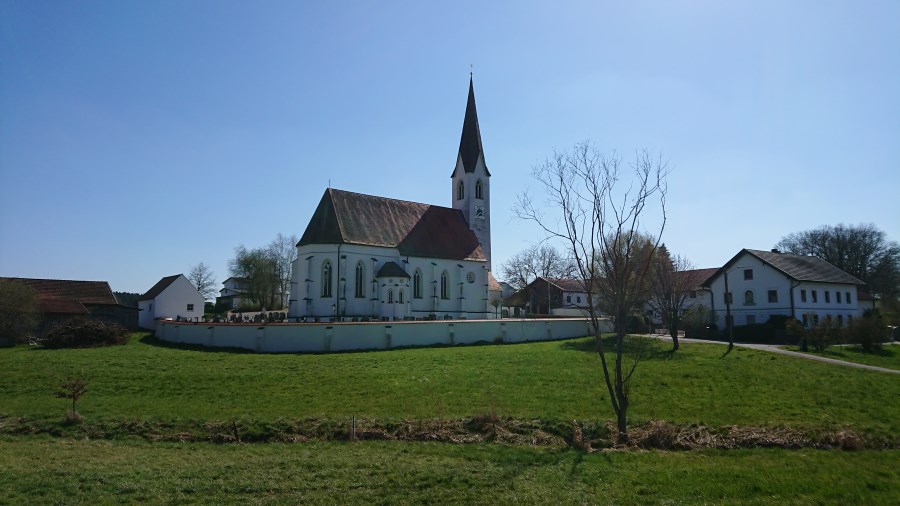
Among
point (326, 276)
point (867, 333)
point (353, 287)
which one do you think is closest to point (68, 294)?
point (326, 276)

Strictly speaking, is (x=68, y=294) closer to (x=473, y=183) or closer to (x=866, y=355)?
(x=473, y=183)

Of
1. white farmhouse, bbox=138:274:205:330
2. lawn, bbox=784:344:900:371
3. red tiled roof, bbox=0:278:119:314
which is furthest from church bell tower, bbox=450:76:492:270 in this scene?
red tiled roof, bbox=0:278:119:314

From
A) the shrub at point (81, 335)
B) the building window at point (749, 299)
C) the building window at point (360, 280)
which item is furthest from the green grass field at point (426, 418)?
the building window at point (749, 299)

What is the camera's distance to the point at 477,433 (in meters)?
14.2

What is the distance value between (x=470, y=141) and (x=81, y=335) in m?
37.2

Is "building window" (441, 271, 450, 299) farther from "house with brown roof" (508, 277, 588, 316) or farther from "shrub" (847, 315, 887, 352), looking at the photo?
"shrub" (847, 315, 887, 352)

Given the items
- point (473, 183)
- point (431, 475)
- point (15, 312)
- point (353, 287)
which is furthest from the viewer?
point (473, 183)

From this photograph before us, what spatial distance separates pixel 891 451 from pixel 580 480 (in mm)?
7790

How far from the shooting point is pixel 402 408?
17219mm

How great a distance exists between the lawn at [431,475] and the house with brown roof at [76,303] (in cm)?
3541

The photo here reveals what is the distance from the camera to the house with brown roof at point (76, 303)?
43.0 meters

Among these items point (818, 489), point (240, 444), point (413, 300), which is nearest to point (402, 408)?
point (240, 444)

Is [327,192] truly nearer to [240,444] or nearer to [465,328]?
[465,328]

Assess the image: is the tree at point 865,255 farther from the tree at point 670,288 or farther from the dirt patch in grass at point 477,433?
the dirt patch in grass at point 477,433
